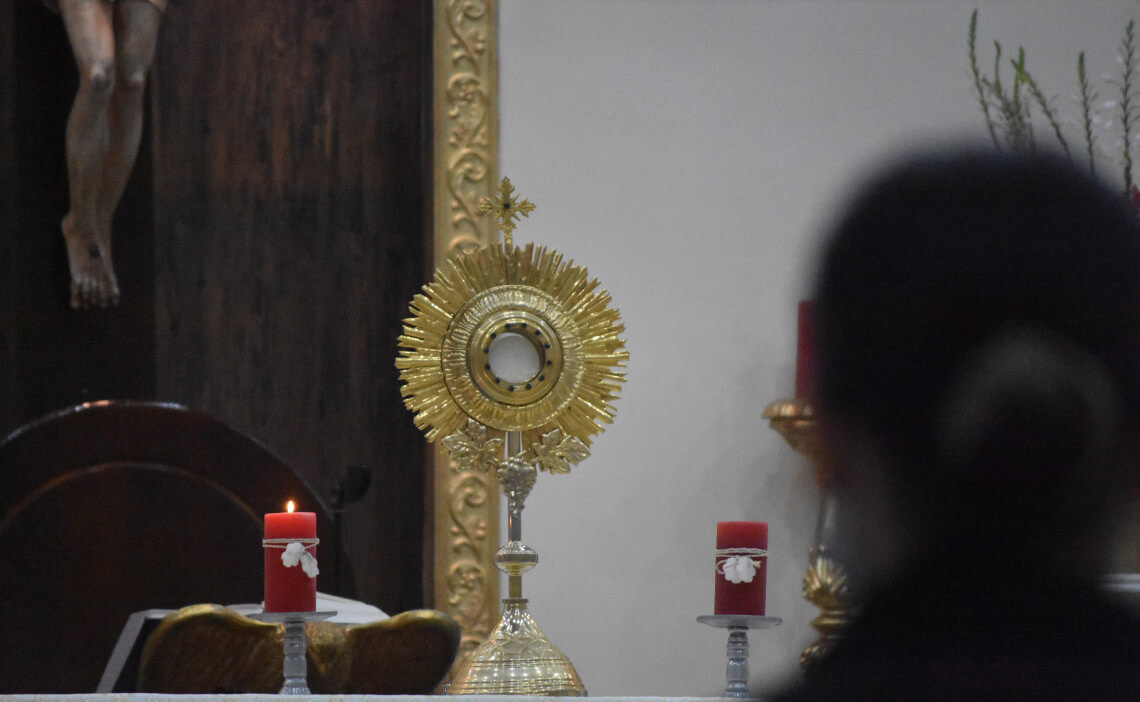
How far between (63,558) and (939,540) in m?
1.67

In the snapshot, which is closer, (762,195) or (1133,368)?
(1133,368)

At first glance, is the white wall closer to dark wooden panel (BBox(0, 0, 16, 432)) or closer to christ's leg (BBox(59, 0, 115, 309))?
christ's leg (BBox(59, 0, 115, 309))

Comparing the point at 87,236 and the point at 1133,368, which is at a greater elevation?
the point at 87,236

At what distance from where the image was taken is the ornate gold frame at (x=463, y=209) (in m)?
2.57

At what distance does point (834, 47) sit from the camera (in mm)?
2703

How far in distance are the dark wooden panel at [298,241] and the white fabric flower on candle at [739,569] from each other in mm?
1374

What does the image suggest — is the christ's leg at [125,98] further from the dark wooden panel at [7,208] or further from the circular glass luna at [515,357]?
the circular glass luna at [515,357]

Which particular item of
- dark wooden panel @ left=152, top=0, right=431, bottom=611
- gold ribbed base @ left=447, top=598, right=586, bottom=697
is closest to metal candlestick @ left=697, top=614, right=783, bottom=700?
gold ribbed base @ left=447, top=598, right=586, bottom=697

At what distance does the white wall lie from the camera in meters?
2.61

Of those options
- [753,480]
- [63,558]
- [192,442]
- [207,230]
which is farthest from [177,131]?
[753,480]

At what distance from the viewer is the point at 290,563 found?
1190 mm

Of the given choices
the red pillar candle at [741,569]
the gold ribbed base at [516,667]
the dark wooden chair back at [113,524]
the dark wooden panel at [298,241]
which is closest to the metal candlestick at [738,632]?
the red pillar candle at [741,569]

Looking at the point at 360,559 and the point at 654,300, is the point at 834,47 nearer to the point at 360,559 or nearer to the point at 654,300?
the point at 654,300

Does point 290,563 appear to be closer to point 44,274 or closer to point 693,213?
point 44,274
